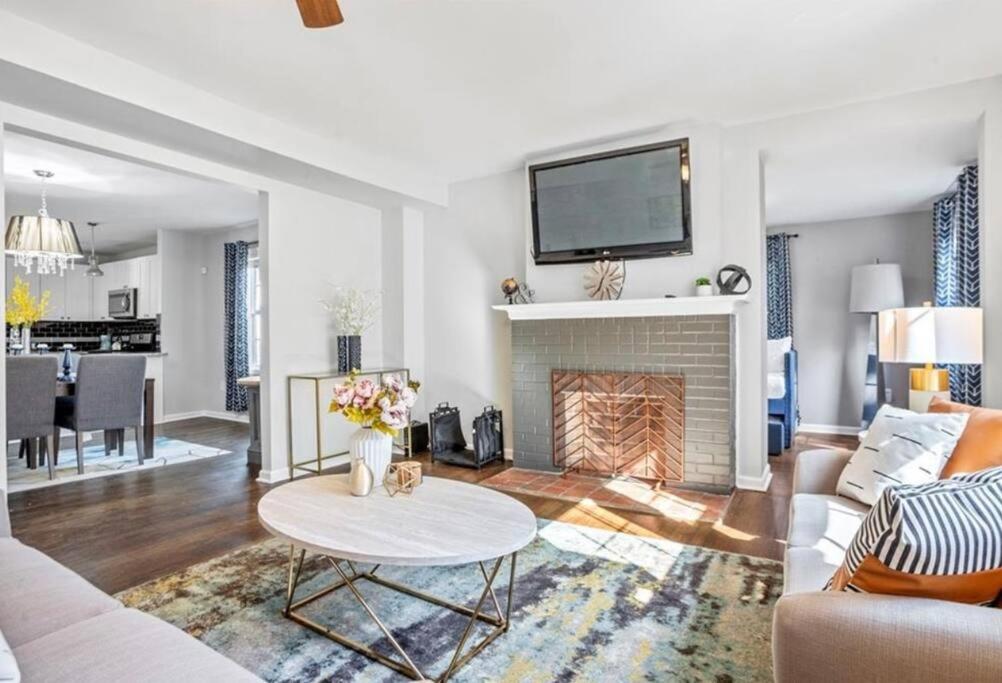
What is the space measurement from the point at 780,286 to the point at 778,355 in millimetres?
1087

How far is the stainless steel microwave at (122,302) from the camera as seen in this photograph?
7242 millimetres

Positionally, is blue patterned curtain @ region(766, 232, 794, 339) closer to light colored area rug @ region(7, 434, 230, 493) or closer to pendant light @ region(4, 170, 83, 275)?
light colored area rug @ region(7, 434, 230, 493)

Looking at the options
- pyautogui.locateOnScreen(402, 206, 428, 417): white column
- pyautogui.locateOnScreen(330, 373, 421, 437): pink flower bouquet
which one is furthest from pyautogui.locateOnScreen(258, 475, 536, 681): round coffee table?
pyautogui.locateOnScreen(402, 206, 428, 417): white column

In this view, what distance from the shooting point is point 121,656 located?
1.15 meters

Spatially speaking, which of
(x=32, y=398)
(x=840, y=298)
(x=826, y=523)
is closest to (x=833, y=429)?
(x=840, y=298)

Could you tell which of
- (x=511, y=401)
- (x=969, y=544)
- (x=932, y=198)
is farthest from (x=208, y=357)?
(x=932, y=198)

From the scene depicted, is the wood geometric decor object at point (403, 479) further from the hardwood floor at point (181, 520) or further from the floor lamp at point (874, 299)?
the floor lamp at point (874, 299)

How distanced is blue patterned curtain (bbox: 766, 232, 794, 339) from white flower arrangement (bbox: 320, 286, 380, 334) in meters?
4.33

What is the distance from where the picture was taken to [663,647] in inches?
72.2

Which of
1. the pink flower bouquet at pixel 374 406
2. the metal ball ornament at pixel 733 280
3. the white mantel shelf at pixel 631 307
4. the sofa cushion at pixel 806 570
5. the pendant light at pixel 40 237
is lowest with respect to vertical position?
the sofa cushion at pixel 806 570

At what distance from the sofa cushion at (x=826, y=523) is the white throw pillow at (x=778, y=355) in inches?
126

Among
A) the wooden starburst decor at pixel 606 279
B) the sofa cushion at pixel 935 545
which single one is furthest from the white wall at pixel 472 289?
the sofa cushion at pixel 935 545

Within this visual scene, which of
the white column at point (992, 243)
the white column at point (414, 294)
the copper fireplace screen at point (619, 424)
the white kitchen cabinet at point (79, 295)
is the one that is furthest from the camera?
the white kitchen cabinet at point (79, 295)

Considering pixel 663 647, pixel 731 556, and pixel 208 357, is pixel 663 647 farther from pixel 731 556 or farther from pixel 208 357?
pixel 208 357
